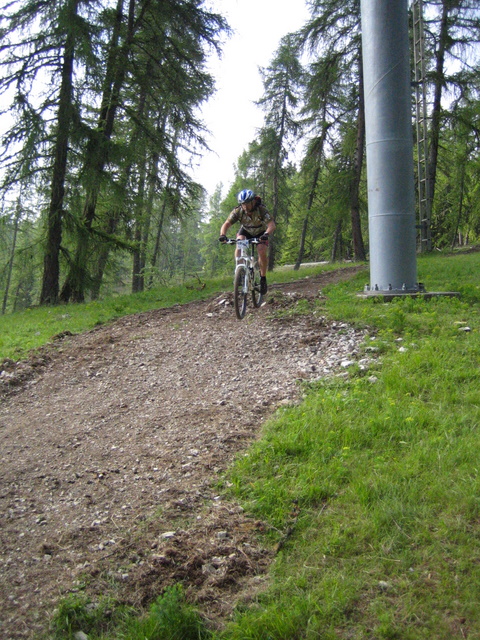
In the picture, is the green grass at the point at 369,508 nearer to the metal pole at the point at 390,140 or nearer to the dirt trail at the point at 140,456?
the dirt trail at the point at 140,456

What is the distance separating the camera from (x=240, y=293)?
8969mm

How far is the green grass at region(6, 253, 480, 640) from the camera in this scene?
8.50 ft

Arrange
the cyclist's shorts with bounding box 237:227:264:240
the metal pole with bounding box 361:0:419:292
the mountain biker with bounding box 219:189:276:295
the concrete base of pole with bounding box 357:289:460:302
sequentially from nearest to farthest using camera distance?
1. the concrete base of pole with bounding box 357:289:460:302
2. the metal pole with bounding box 361:0:419:292
3. the mountain biker with bounding box 219:189:276:295
4. the cyclist's shorts with bounding box 237:227:264:240

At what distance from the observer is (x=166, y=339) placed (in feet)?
29.0

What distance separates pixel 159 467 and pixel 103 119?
1498cm

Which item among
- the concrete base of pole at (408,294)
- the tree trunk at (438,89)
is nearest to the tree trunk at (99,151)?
the concrete base of pole at (408,294)

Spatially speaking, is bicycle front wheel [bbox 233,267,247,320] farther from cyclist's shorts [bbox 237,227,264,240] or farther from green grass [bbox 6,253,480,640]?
green grass [bbox 6,253,480,640]

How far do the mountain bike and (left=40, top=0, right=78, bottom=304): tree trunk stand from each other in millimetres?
8566

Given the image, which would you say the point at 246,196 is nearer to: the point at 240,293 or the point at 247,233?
the point at 247,233

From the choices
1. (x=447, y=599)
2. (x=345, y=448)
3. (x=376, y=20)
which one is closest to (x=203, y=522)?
(x=345, y=448)

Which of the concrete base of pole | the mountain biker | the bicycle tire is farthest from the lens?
the bicycle tire

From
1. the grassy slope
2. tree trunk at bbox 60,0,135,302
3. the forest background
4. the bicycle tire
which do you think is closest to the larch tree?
the forest background

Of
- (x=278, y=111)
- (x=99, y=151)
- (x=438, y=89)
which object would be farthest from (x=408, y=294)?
(x=278, y=111)

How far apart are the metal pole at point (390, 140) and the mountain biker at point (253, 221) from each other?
6.09 ft
